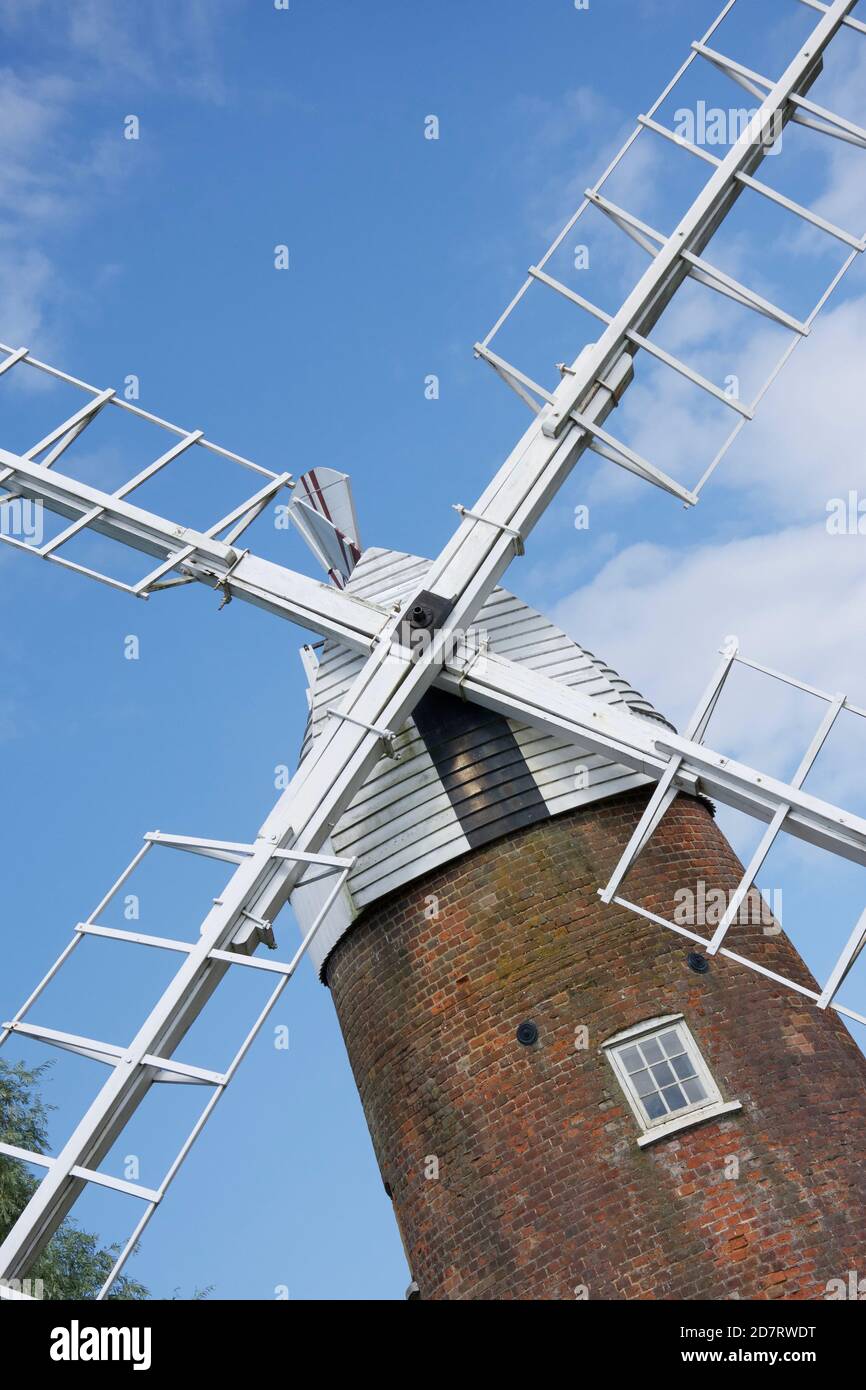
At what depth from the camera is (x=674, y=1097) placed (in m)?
11.3

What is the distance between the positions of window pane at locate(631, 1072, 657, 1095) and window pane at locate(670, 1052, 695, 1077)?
203 mm

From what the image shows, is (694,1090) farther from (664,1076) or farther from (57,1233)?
(57,1233)

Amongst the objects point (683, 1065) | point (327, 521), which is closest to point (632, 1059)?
point (683, 1065)

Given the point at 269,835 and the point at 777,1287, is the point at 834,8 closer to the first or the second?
the point at 269,835

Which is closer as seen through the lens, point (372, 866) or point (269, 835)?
point (269, 835)

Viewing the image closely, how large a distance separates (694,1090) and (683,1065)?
7.9 inches

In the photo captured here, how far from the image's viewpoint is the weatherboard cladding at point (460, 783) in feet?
40.6

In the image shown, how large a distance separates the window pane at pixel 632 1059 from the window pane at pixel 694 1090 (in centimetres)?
35

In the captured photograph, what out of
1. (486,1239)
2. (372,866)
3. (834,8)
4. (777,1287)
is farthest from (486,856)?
(834,8)

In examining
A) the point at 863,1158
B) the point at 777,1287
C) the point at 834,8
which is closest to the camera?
the point at 777,1287

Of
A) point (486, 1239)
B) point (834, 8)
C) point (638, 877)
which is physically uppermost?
point (834, 8)

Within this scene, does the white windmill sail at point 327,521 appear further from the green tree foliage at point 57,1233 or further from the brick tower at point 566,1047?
the green tree foliage at point 57,1233

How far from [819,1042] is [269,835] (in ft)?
14.7
